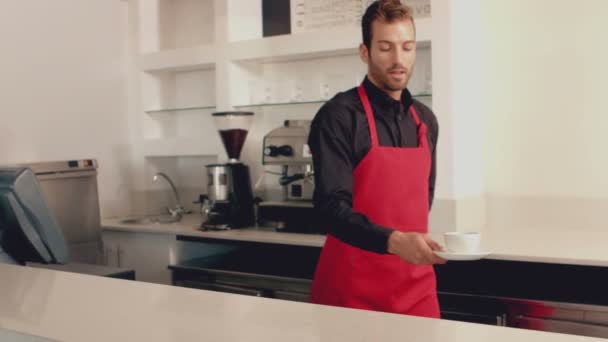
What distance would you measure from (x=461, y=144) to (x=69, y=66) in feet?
7.64

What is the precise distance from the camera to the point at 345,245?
6.94 ft

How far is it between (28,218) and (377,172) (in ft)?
3.45

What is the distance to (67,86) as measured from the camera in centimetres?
391

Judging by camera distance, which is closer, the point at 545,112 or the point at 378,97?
the point at 378,97

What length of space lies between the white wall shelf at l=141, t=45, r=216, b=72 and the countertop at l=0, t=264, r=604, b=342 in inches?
92.3

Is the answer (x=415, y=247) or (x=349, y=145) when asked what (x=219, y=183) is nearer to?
(x=349, y=145)

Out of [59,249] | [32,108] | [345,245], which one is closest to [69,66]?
[32,108]

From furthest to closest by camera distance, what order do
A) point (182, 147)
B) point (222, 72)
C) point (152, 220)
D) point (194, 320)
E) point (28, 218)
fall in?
point (182, 147) < point (152, 220) < point (222, 72) < point (28, 218) < point (194, 320)

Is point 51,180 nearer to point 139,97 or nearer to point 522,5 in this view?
point 139,97

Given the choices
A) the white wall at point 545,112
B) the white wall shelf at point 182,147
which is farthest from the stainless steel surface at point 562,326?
the white wall shelf at point 182,147

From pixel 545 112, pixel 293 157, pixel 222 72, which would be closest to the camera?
pixel 545 112

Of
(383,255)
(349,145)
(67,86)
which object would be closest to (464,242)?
(383,255)

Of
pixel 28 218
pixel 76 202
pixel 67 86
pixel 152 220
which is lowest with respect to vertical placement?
pixel 152 220

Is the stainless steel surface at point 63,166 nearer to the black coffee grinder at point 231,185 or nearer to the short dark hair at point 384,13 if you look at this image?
the black coffee grinder at point 231,185
